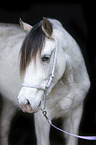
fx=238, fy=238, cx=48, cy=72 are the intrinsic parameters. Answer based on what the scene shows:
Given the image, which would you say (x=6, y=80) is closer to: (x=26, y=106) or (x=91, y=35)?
(x=26, y=106)

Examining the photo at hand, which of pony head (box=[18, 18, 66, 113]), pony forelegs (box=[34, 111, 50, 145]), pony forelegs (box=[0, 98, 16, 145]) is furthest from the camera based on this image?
pony forelegs (box=[0, 98, 16, 145])

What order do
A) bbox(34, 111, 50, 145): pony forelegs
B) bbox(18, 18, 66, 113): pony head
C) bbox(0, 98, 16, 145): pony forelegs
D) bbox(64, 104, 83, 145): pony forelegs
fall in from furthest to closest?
bbox(0, 98, 16, 145): pony forelegs, bbox(64, 104, 83, 145): pony forelegs, bbox(34, 111, 50, 145): pony forelegs, bbox(18, 18, 66, 113): pony head

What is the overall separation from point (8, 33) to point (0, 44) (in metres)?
0.18

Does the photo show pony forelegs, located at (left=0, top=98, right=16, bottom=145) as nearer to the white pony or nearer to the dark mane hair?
the white pony

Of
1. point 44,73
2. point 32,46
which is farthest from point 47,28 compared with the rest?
point 44,73

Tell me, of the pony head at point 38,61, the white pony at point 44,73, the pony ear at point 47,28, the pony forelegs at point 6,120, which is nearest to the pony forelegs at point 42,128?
the white pony at point 44,73

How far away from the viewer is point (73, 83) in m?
2.12

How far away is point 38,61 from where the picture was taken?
5.57ft

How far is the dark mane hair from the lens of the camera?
171cm

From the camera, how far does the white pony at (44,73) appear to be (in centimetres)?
169

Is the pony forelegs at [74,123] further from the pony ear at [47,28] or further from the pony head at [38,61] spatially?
the pony ear at [47,28]

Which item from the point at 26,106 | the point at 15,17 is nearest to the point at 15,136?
the point at 26,106

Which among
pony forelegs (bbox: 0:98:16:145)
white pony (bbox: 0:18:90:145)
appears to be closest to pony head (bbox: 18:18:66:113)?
white pony (bbox: 0:18:90:145)

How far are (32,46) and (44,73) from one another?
0.22m
